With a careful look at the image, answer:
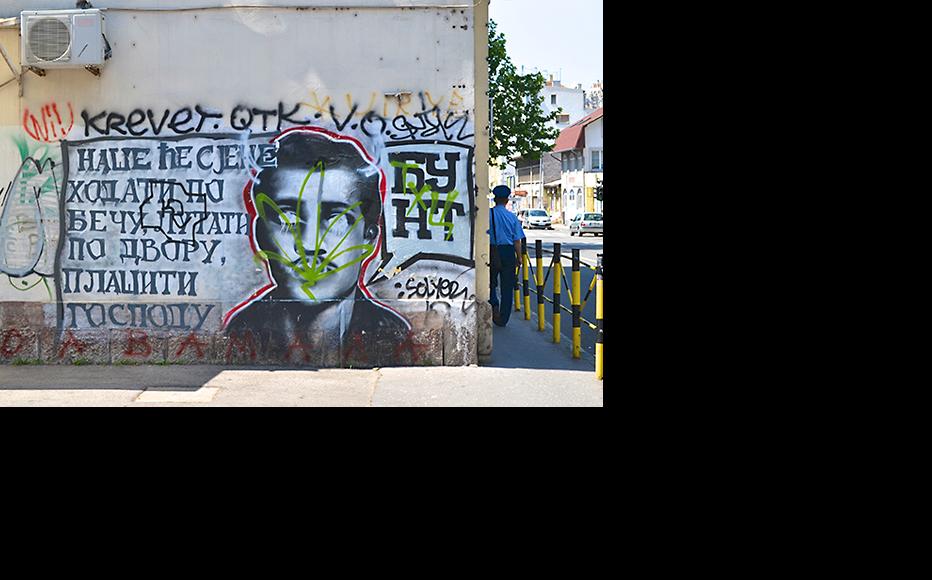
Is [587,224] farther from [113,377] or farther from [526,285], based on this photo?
[113,377]

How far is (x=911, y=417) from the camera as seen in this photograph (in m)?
4.98

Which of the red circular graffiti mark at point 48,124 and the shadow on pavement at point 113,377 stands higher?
the red circular graffiti mark at point 48,124

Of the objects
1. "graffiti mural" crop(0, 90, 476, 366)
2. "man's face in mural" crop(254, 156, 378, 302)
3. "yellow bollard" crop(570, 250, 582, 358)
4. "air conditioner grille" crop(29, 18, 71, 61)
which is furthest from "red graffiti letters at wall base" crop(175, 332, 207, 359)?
"yellow bollard" crop(570, 250, 582, 358)

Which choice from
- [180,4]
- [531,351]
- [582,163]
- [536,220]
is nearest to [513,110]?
[531,351]

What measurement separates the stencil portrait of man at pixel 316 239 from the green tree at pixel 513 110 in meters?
23.3

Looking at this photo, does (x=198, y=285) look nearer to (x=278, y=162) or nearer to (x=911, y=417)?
(x=278, y=162)

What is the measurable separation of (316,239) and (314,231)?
69 mm

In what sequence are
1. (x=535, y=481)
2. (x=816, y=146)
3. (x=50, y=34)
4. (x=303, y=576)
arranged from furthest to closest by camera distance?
(x=50, y=34)
(x=535, y=481)
(x=816, y=146)
(x=303, y=576)

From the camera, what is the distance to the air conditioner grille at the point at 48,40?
921 centimetres

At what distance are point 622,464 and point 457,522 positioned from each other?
51.4 inches

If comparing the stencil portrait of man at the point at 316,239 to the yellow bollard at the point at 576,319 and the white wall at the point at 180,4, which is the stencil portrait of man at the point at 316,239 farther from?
the yellow bollard at the point at 576,319

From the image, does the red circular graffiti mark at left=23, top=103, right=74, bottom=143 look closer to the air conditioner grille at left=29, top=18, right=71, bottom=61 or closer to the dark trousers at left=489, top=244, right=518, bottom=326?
the air conditioner grille at left=29, top=18, right=71, bottom=61

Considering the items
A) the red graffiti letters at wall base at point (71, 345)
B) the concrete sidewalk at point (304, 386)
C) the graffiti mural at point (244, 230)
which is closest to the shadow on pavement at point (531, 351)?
the concrete sidewalk at point (304, 386)

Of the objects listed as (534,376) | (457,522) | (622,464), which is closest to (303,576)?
(457,522)
